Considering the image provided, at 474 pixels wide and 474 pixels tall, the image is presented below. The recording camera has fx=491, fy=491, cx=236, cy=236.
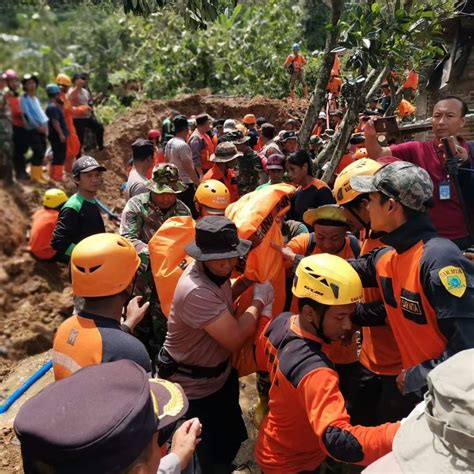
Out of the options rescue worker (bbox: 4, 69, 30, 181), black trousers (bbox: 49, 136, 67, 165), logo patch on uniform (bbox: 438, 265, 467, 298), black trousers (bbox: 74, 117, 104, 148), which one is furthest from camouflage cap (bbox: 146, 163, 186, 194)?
black trousers (bbox: 74, 117, 104, 148)

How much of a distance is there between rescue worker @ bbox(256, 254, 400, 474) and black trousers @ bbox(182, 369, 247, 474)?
0.47m

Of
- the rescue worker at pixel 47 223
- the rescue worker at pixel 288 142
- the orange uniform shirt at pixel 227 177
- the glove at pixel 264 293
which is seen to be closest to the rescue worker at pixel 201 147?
the rescue worker at pixel 288 142

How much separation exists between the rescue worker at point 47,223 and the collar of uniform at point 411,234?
4873mm

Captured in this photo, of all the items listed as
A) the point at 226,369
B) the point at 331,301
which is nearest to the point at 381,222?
the point at 331,301

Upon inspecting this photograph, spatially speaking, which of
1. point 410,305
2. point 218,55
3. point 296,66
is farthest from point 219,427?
point 218,55

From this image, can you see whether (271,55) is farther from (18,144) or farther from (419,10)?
(419,10)

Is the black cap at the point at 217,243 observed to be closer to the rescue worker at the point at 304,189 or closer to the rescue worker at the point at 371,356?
the rescue worker at the point at 371,356

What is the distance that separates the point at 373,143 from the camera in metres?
3.58

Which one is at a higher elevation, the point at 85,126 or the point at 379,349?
the point at 379,349

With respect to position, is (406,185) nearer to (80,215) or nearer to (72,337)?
(72,337)

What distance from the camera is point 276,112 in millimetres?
16281

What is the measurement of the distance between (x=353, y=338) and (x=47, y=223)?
511 centimetres

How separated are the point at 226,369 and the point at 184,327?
0.44 m

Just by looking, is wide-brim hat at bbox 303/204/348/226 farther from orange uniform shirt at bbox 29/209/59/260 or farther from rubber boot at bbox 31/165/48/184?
rubber boot at bbox 31/165/48/184
